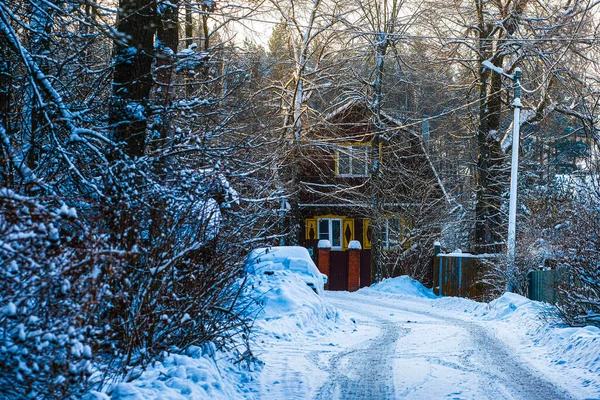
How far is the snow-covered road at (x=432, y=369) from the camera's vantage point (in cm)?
739

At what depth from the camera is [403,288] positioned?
24.1 meters

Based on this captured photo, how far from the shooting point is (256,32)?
1433 cm

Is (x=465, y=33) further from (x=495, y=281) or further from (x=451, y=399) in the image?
(x=451, y=399)

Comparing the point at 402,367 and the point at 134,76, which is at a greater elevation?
the point at 134,76

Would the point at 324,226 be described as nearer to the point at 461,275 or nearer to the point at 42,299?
the point at 461,275

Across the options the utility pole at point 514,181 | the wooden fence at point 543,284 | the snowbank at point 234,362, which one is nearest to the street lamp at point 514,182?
the utility pole at point 514,181

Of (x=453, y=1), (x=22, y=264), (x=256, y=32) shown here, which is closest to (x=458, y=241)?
(x=453, y=1)

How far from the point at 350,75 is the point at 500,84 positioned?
615 cm

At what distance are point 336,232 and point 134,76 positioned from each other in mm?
25246

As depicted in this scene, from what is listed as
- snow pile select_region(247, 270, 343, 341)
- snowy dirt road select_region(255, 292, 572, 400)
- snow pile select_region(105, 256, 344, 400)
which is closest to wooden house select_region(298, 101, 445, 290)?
snow pile select_region(247, 270, 343, 341)

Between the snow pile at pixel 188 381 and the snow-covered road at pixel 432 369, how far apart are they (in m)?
0.97

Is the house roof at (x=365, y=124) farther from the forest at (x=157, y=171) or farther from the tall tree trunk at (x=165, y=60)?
the tall tree trunk at (x=165, y=60)

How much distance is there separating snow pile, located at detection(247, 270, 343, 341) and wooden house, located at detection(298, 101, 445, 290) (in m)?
11.2

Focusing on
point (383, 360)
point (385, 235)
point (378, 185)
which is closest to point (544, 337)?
point (383, 360)
